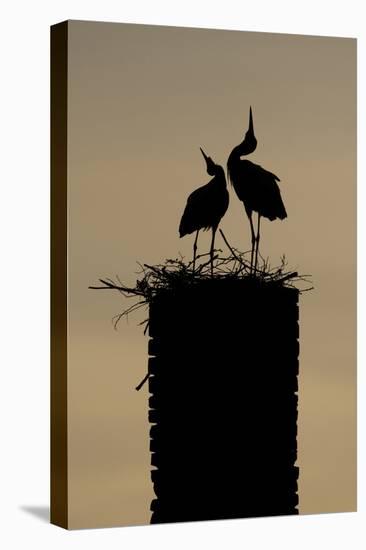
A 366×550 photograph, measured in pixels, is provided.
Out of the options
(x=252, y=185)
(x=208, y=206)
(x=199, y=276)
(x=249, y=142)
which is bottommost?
(x=199, y=276)

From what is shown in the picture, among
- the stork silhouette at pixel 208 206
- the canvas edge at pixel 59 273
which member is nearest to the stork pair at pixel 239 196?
the stork silhouette at pixel 208 206

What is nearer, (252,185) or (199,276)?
(199,276)

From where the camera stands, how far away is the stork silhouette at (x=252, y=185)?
8648 millimetres

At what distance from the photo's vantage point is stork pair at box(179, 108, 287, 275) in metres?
8.55

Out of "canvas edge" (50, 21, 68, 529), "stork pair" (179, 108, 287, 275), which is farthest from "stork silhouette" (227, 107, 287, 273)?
"canvas edge" (50, 21, 68, 529)

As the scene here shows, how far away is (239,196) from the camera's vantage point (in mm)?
8695

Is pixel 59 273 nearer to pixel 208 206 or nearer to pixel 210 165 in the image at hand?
pixel 208 206

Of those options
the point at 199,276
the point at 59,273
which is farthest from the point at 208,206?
the point at 59,273

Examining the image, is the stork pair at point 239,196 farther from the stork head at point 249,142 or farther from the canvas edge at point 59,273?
the canvas edge at point 59,273

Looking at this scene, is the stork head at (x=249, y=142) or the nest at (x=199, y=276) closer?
the nest at (x=199, y=276)

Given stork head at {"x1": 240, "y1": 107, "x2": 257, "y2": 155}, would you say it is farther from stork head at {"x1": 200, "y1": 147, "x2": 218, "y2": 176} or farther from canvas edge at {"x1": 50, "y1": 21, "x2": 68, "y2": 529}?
canvas edge at {"x1": 50, "y1": 21, "x2": 68, "y2": 529}

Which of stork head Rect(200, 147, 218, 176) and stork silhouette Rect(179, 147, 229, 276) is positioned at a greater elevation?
stork head Rect(200, 147, 218, 176)

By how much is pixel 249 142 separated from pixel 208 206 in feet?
1.31

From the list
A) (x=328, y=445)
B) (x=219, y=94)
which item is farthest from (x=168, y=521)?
(x=219, y=94)
